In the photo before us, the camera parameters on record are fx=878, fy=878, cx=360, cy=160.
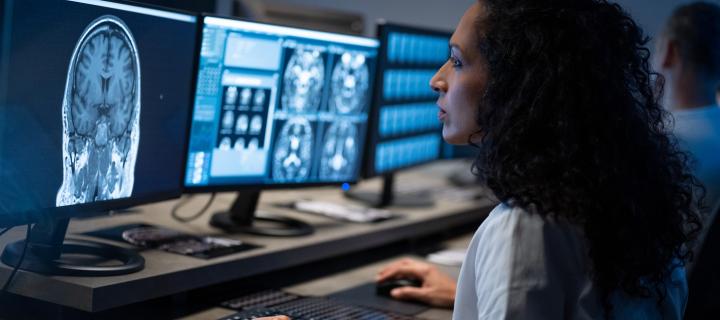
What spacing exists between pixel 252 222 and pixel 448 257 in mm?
564

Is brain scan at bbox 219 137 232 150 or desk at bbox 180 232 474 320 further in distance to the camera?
brain scan at bbox 219 137 232 150

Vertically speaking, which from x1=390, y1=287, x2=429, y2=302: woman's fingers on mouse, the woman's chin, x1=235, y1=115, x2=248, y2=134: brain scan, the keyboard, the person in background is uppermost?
the person in background

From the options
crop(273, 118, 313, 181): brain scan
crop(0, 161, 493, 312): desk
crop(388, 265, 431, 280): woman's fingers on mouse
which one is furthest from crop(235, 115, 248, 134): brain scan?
crop(388, 265, 431, 280): woman's fingers on mouse

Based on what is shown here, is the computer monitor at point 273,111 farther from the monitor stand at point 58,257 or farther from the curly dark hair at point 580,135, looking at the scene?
the curly dark hair at point 580,135

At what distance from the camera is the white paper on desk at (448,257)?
230 cm

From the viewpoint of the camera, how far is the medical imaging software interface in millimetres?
1852

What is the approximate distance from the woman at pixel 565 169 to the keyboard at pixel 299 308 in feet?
1.53

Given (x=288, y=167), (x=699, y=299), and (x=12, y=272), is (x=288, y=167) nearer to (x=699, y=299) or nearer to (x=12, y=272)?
(x=12, y=272)

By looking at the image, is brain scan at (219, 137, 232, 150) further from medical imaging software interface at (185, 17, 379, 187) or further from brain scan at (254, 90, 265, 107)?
brain scan at (254, 90, 265, 107)

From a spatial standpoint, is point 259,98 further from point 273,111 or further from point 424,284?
point 424,284

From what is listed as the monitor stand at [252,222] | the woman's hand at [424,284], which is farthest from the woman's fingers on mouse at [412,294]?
the monitor stand at [252,222]

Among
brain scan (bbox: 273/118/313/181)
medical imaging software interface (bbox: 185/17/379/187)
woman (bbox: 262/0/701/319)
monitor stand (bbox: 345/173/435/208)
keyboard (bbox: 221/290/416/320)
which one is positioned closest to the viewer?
woman (bbox: 262/0/701/319)

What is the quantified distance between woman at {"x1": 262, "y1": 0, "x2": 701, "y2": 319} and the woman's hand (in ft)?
2.05

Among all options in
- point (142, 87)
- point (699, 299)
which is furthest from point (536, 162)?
point (699, 299)
